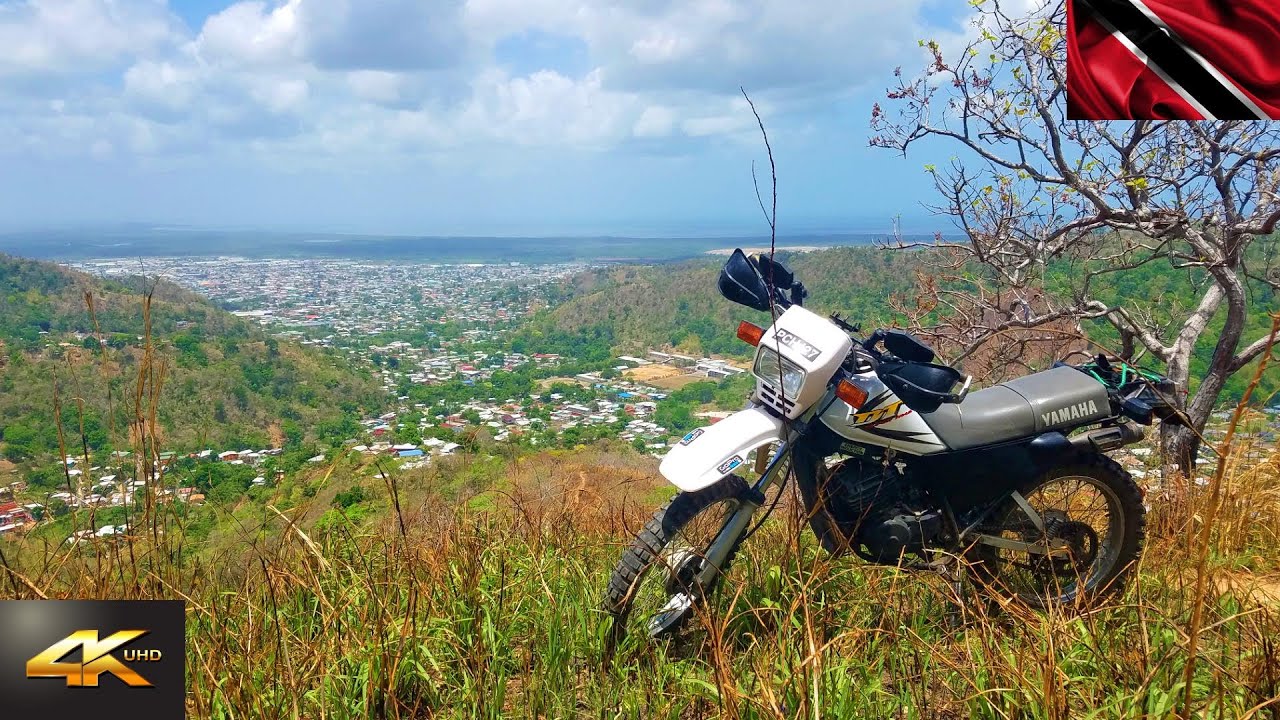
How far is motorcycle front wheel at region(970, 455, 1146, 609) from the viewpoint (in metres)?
2.99

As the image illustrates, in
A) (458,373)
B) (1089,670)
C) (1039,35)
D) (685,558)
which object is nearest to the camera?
(1089,670)

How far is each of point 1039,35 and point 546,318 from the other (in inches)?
1608

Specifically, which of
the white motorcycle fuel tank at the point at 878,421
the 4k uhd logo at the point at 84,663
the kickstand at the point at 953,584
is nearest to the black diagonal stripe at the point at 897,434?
the white motorcycle fuel tank at the point at 878,421

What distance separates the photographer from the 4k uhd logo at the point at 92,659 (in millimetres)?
1988

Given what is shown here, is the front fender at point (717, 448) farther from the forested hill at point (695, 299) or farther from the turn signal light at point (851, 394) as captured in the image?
the forested hill at point (695, 299)

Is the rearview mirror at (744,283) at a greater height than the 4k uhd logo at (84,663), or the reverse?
the rearview mirror at (744,283)

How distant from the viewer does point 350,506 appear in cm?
637

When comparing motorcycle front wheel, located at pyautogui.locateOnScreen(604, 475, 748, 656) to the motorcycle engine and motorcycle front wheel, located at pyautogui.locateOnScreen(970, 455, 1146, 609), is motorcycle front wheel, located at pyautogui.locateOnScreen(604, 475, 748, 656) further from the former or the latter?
motorcycle front wheel, located at pyautogui.locateOnScreen(970, 455, 1146, 609)

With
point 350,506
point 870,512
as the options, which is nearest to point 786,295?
point 870,512

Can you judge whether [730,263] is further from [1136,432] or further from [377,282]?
[377,282]

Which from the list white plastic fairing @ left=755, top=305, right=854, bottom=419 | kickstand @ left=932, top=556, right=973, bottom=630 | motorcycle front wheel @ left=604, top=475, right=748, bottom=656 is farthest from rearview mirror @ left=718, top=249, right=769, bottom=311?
kickstand @ left=932, top=556, right=973, bottom=630

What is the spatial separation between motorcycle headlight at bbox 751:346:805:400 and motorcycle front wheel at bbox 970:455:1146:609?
3.51 feet

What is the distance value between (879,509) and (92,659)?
2.53 meters

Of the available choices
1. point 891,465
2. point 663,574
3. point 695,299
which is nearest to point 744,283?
point 891,465
